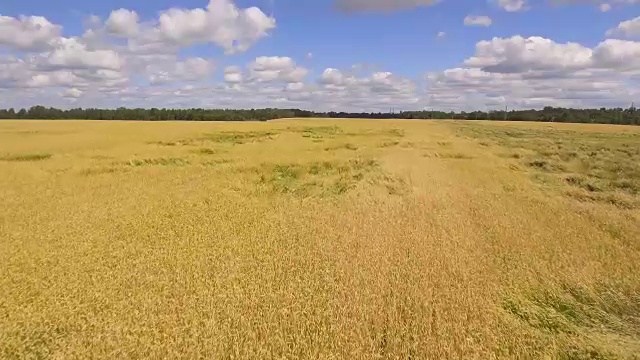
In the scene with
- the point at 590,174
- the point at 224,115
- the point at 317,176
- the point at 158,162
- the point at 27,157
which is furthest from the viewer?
the point at 224,115

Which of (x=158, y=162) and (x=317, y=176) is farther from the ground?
(x=158, y=162)

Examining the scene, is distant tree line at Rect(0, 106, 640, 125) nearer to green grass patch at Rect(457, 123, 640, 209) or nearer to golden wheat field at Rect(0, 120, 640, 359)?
green grass patch at Rect(457, 123, 640, 209)

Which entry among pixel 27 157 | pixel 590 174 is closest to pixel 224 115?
pixel 27 157

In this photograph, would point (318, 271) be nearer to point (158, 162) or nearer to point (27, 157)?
point (158, 162)

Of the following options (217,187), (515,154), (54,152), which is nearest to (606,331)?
(217,187)

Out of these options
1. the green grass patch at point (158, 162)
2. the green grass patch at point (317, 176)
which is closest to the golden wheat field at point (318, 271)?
the green grass patch at point (317, 176)

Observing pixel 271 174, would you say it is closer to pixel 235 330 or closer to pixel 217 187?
pixel 217 187

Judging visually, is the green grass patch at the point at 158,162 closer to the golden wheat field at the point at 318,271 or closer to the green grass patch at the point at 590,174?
the golden wheat field at the point at 318,271

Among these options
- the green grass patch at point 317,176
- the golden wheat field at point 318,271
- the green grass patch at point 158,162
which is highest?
the green grass patch at point 158,162
